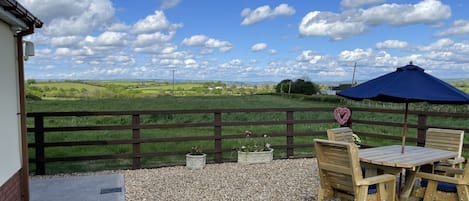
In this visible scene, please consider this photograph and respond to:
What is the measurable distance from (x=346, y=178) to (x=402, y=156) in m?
0.92

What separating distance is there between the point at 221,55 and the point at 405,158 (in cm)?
1133

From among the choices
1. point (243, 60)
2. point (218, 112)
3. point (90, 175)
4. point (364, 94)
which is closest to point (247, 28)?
point (243, 60)

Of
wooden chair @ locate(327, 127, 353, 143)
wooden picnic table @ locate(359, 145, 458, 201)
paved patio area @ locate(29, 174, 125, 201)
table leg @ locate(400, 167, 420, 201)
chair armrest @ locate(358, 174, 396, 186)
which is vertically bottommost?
paved patio area @ locate(29, 174, 125, 201)

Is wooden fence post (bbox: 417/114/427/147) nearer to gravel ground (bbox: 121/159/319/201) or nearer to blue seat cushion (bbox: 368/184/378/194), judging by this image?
gravel ground (bbox: 121/159/319/201)

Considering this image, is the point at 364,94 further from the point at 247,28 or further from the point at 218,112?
the point at 247,28

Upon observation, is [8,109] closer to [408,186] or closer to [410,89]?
[410,89]

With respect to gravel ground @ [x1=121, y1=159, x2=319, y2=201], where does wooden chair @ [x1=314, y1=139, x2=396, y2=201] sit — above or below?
above

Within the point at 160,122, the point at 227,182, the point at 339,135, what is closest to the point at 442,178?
the point at 339,135

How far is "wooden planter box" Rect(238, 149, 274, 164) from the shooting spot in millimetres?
6883

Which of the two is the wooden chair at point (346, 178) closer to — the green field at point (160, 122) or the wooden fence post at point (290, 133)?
the wooden fence post at point (290, 133)

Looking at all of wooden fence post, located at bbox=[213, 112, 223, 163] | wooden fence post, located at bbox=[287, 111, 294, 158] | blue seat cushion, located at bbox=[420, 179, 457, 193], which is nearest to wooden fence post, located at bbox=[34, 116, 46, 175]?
wooden fence post, located at bbox=[213, 112, 223, 163]

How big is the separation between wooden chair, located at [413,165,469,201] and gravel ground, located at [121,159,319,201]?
1.36 meters

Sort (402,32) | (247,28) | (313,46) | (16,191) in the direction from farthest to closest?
(313,46), (247,28), (402,32), (16,191)

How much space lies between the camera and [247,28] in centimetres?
1444
